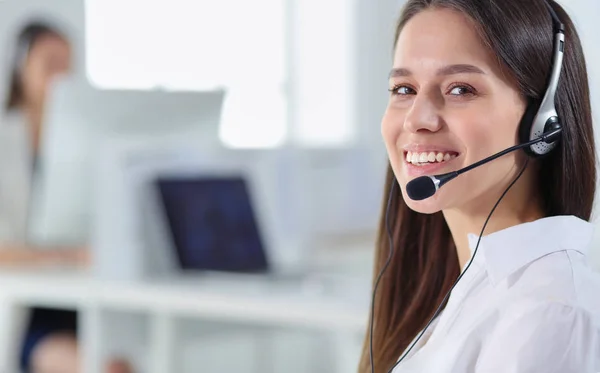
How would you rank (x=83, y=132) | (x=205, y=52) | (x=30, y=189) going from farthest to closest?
(x=205, y=52) → (x=30, y=189) → (x=83, y=132)

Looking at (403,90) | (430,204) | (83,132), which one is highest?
(403,90)

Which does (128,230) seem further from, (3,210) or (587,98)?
(587,98)

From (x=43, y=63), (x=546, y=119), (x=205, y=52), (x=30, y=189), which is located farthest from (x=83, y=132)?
(x=205, y=52)

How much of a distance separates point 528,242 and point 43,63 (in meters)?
3.10

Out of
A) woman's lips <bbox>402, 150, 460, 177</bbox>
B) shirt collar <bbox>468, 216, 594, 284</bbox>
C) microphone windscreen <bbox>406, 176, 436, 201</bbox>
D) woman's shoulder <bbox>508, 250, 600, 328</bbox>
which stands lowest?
woman's shoulder <bbox>508, 250, 600, 328</bbox>

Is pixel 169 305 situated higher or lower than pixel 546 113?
lower

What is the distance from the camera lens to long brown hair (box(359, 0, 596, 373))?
2.99 feet

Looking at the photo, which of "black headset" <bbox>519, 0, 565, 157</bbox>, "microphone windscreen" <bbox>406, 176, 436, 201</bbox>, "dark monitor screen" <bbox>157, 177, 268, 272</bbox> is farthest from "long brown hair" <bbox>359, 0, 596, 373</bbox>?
"dark monitor screen" <bbox>157, 177, 268, 272</bbox>

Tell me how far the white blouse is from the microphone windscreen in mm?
87

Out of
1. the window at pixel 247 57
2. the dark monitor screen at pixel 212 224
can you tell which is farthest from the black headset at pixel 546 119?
the window at pixel 247 57

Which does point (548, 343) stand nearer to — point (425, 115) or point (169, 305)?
point (425, 115)

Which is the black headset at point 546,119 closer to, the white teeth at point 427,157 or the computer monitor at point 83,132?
the white teeth at point 427,157

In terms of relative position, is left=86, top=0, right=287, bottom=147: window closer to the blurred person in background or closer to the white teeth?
the blurred person in background

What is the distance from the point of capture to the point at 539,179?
0.99 m
